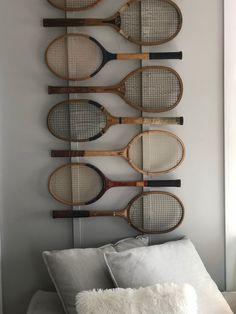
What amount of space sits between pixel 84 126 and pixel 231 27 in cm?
87

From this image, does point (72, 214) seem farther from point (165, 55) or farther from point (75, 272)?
point (165, 55)

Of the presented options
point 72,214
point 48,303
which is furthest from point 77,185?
point 48,303

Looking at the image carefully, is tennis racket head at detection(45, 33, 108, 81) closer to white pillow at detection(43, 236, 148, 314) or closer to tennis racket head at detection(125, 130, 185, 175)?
tennis racket head at detection(125, 130, 185, 175)

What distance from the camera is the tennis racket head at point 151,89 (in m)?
2.30

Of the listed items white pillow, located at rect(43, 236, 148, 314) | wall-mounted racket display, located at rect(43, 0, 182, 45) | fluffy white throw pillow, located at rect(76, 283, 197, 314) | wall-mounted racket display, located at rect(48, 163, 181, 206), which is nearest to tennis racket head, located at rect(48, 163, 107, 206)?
wall-mounted racket display, located at rect(48, 163, 181, 206)

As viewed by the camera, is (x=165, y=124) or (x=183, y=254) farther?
(x=165, y=124)

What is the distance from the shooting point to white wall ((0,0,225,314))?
2326 millimetres

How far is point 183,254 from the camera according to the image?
218 centimetres

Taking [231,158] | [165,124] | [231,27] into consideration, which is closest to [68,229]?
[165,124]

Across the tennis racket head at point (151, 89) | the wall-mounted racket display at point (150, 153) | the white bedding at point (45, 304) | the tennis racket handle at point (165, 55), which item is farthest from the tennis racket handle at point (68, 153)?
the white bedding at point (45, 304)

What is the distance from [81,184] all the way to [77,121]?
31 cm

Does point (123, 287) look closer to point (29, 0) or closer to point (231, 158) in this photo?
point (231, 158)

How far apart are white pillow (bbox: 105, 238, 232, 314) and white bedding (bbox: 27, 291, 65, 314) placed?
1.15 ft

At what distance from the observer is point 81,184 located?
7.70 ft
